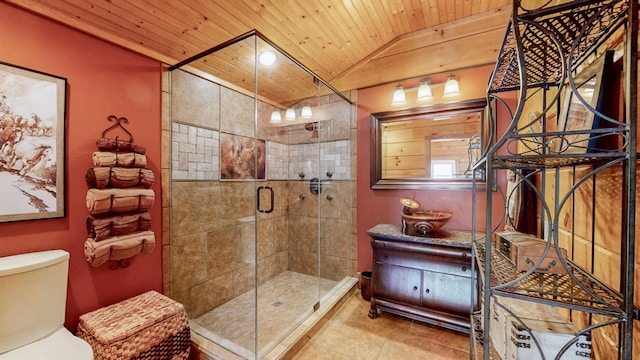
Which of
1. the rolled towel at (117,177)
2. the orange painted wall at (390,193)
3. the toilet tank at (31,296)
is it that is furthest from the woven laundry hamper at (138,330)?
the orange painted wall at (390,193)

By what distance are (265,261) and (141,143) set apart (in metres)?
1.83

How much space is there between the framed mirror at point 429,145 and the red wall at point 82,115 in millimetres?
2193

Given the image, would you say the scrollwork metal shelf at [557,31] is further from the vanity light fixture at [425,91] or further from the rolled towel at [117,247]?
the rolled towel at [117,247]

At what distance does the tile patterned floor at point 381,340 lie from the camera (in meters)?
1.87

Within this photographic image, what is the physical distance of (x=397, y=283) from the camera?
2.21 metres

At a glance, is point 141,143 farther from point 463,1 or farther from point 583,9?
point 463,1

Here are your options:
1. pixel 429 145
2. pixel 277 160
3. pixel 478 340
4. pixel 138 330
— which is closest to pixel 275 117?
pixel 277 160

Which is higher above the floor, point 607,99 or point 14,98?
point 14,98

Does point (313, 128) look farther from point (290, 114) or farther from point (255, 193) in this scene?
point (255, 193)

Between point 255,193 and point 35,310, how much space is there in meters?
1.63

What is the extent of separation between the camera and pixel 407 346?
1.96 metres

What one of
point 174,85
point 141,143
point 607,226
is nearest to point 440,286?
point 607,226

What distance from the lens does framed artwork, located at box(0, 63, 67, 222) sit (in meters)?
1.38

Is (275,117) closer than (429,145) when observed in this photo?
No
